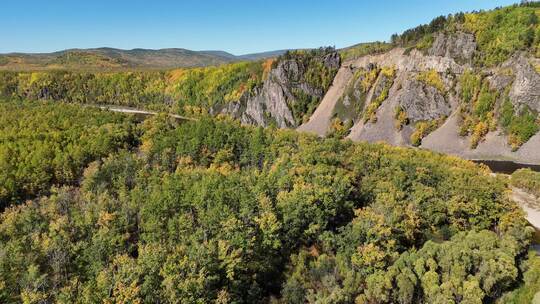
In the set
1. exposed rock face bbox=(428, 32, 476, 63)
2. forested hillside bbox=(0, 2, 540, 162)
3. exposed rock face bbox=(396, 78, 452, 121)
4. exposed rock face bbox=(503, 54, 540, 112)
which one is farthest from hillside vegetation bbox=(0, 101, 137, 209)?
exposed rock face bbox=(503, 54, 540, 112)

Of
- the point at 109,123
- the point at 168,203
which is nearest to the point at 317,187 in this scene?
the point at 168,203

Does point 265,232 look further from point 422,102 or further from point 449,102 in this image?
point 449,102

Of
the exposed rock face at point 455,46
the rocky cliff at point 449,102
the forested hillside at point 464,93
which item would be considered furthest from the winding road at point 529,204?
the exposed rock face at point 455,46

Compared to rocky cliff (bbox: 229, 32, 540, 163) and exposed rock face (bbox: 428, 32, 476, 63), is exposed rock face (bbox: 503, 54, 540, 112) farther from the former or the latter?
exposed rock face (bbox: 428, 32, 476, 63)

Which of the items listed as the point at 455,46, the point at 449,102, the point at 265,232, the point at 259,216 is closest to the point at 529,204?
the point at 259,216

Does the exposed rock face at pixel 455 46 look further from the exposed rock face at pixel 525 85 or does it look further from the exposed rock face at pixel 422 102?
the exposed rock face at pixel 525 85

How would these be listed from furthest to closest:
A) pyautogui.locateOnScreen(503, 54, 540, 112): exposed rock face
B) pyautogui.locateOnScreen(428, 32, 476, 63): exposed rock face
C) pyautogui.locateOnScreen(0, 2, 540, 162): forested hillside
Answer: pyautogui.locateOnScreen(428, 32, 476, 63): exposed rock face → pyautogui.locateOnScreen(0, 2, 540, 162): forested hillside → pyautogui.locateOnScreen(503, 54, 540, 112): exposed rock face
